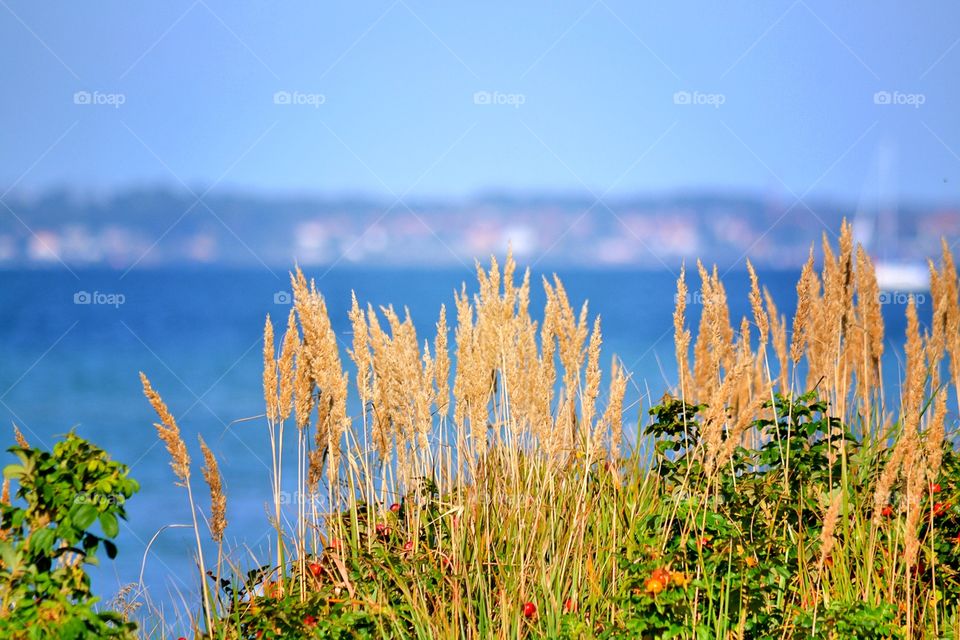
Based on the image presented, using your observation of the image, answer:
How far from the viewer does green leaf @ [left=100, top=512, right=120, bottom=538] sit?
219 centimetres

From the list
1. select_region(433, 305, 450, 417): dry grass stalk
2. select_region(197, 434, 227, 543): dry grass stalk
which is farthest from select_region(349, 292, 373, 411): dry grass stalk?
select_region(197, 434, 227, 543): dry grass stalk

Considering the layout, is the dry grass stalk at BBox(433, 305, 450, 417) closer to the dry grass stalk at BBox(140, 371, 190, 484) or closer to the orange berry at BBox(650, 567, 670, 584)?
the dry grass stalk at BBox(140, 371, 190, 484)

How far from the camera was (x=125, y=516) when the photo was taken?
2.33 m

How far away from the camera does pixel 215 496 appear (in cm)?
303

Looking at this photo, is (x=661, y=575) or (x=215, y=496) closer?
(x=661, y=575)

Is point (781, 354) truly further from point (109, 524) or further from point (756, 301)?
point (109, 524)

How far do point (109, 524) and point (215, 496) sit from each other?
0.82m

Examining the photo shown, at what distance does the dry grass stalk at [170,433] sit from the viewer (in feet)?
9.30

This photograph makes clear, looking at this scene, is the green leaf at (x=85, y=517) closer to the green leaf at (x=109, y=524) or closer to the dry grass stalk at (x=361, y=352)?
the green leaf at (x=109, y=524)

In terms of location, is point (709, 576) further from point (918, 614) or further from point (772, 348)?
point (772, 348)

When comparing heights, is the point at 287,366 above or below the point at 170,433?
above

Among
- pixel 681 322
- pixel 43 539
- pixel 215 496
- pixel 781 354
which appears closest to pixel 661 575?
pixel 681 322

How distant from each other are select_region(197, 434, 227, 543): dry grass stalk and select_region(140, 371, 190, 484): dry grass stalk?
0.06 metres

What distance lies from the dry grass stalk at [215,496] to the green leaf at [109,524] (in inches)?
25.9
